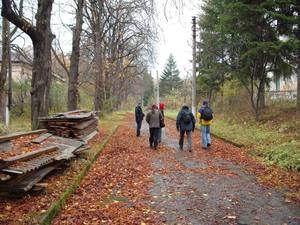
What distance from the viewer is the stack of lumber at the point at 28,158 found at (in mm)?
6523

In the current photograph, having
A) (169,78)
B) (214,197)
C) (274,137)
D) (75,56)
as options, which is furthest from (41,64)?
(169,78)

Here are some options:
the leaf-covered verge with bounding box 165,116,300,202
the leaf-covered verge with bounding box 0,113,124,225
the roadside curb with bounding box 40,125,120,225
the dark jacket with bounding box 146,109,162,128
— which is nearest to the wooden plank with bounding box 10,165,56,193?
the leaf-covered verge with bounding box 0,113,124,225

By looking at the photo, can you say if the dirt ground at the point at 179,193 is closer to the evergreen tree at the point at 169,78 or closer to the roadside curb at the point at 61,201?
the roadside curb at the point at 61,201

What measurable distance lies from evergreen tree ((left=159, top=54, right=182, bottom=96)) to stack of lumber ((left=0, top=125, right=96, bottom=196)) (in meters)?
87.8

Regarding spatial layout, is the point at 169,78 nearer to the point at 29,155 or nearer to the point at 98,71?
the point at 98,71

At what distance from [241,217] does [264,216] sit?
0.42 metres

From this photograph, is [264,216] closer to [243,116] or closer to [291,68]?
[291,68]

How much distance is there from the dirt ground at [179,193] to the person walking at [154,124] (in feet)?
7.56

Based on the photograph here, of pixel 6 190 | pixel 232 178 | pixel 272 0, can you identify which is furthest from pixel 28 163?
pixel 272 0

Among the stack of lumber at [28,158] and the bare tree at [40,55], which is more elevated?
the bare tree at [40,55]

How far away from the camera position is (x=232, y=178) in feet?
31.7

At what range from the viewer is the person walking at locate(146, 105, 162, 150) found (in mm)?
15305

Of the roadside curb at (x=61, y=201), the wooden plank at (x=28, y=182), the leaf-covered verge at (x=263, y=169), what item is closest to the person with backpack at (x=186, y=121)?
the leaf-covered verge at (x=263, y=169)

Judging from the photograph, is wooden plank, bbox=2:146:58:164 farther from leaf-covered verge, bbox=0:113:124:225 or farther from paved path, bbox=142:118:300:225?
paved path, bbox=142:118:300:225
